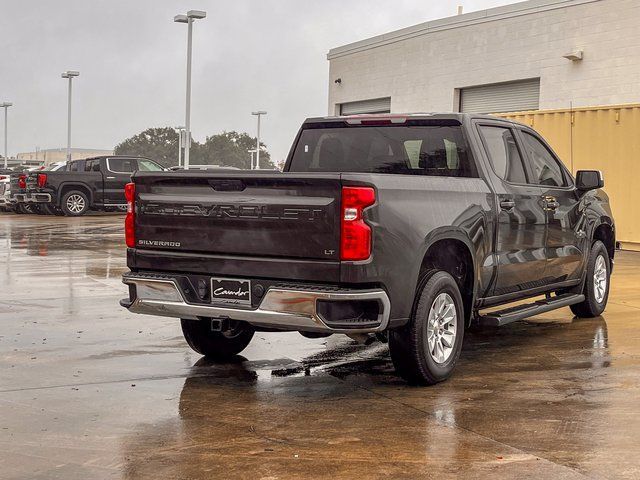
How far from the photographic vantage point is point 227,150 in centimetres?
13138

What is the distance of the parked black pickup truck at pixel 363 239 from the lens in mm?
6160

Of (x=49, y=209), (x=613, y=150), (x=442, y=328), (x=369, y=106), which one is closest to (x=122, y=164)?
(x=49, y=209)

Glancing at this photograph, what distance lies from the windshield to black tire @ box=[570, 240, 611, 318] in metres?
2.70

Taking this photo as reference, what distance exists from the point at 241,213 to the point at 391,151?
191 centimetres

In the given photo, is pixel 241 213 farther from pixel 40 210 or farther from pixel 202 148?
pixel 202 148

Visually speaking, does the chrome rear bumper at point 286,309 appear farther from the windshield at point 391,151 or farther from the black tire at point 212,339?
the windshield at point 391,151

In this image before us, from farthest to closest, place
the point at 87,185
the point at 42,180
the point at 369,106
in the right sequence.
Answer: the point at 369,106 < the point at 87,185 < the point at 42,180

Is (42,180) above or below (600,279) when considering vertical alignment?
above

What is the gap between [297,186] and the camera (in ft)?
20.4

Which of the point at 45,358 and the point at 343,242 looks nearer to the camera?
the point at 343,242

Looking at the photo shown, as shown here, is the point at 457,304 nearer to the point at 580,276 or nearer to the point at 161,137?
the point at 580,276

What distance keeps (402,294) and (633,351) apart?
113 inches

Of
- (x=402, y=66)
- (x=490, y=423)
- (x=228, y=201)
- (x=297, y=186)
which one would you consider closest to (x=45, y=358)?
(x=228, y=201)

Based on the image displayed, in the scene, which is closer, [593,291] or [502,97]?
[593,291]
